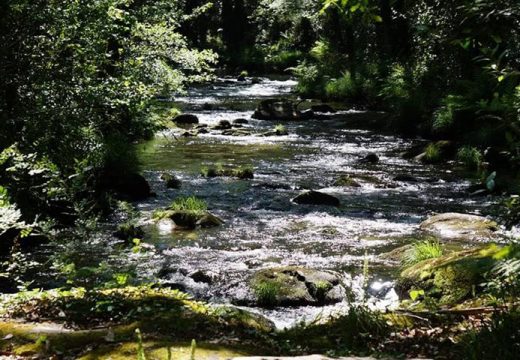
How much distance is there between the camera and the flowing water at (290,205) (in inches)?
340

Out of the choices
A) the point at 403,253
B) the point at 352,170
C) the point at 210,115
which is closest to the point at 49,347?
the point at 403,253

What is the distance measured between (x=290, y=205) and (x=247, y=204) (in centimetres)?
93

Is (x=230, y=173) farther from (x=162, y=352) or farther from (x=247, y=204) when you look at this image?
(x=162, y=352)

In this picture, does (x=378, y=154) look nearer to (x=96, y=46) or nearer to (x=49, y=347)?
(x=96, y=46)

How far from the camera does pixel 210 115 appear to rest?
25.2m

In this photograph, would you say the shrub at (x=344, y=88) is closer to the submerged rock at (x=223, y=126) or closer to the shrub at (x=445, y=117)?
the submerged rock at (x=223, y=126)

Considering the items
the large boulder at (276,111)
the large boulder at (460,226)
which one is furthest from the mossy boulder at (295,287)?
the large boulder at (276,111)

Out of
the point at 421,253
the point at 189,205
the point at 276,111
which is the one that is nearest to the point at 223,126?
the point at 276,111

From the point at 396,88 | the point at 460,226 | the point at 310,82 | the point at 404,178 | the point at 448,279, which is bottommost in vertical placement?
the point at 404,178

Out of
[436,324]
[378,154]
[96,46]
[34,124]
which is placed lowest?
[378,154]

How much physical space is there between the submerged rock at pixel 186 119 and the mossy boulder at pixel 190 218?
12797mm

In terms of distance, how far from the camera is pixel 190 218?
427 inches

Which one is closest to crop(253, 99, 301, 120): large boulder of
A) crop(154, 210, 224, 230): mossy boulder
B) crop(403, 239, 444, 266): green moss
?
crop(154, 210, 224, 230): mossy boulder

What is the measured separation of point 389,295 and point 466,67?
14813 millimetres
